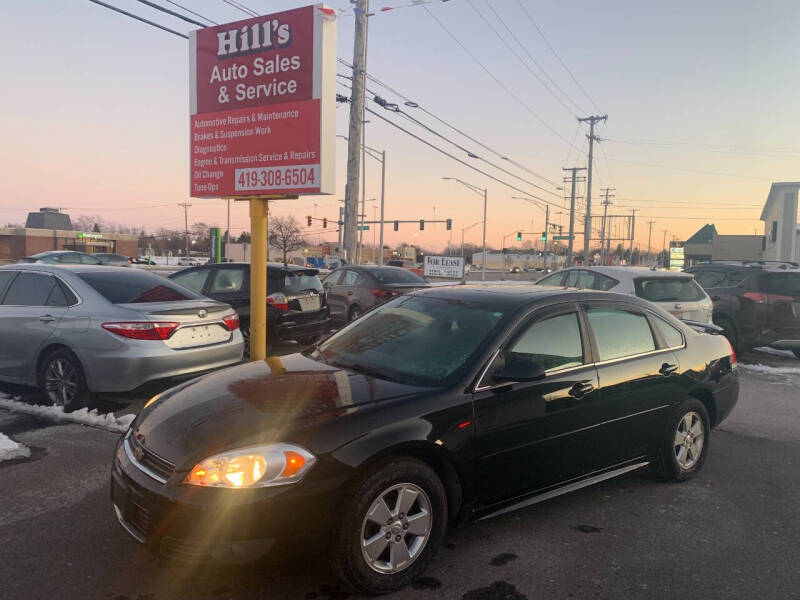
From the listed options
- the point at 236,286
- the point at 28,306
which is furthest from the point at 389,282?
the point at 28,306

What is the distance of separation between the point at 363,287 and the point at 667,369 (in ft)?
28.6

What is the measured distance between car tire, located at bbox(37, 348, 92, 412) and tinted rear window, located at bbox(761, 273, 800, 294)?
9.95 meters

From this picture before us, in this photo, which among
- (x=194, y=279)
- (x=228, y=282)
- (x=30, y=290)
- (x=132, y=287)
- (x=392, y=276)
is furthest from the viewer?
(x=392, y=276)

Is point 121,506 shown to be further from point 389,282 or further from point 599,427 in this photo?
point 389,282

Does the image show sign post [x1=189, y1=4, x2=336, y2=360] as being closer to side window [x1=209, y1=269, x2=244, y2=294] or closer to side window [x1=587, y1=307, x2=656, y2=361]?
side window [x1=209, y1=269, x2=244, y2=294]

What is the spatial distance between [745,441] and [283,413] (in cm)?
479

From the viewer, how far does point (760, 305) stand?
9.79m

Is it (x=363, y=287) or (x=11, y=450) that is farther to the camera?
(x=363, y=287)

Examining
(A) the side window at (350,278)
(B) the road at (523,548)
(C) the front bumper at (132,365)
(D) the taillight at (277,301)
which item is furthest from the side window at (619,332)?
(A) the side window at (350,278)

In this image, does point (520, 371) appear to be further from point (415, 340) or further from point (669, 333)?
point (669, 333)

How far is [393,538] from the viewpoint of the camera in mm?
2928

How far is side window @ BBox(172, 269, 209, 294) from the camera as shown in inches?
381

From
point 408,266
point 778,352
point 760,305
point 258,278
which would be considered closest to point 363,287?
point 258,278

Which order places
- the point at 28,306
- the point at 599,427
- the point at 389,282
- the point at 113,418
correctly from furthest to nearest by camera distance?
1. the point at 389,282
2. the point at 28,306
3. the point at 113,418
4. the point at 599,427
